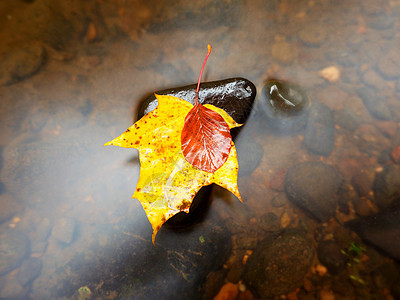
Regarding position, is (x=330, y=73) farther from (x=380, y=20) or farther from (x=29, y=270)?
(x=29, y=270)

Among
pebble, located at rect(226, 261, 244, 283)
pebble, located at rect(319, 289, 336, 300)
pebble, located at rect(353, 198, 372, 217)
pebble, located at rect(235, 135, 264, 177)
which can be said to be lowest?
pebble, located at rect(319, 289, 336, 300)

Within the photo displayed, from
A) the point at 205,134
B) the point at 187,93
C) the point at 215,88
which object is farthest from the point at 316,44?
the point at 205,134

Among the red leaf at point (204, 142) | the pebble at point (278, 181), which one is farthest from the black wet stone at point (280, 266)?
the red leaf at point (204, 142)

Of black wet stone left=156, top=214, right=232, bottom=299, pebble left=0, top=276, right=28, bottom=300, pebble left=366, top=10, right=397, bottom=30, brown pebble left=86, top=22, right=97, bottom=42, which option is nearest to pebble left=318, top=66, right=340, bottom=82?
pebble left=366, top=10, right=397, bottom=30

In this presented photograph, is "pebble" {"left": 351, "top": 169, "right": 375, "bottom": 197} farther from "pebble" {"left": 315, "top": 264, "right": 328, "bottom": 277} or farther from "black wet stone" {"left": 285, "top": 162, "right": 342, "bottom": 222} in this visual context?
"pebble" {"left": 315, "top": 264, "right": 328, "bottom": 277}

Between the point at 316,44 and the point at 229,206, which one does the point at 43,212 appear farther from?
the point at 316,44

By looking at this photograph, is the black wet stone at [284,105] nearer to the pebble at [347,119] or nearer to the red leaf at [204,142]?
the pebble at [347,119]
